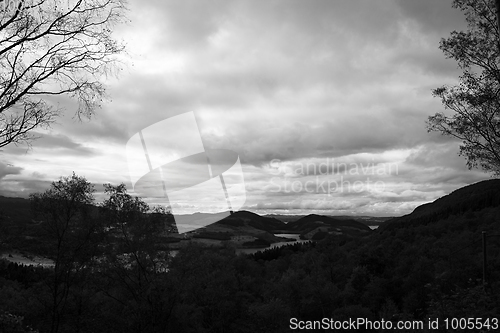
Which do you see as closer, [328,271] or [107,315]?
[107,315]

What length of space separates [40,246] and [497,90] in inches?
1142

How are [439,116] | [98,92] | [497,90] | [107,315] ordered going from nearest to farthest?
[98,92] < [497,90] < [439,116] < [107,315]

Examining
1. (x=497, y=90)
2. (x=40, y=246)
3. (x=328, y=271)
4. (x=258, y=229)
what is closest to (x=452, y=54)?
(x=497, y=90)

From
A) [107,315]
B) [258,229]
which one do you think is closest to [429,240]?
[107,315]

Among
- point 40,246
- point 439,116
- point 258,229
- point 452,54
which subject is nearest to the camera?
point 452,54

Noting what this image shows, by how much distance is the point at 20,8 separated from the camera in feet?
23.5

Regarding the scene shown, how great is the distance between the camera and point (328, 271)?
66.1m

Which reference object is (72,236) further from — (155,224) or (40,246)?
(155,224)

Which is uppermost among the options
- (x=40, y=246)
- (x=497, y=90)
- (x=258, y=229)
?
(x=497, y=90)

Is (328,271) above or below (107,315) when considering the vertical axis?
below

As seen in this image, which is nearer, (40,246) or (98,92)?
(98,92)

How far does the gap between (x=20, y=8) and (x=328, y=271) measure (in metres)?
66.8

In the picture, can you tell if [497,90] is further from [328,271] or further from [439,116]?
[328,271]

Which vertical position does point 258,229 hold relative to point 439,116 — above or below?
below
